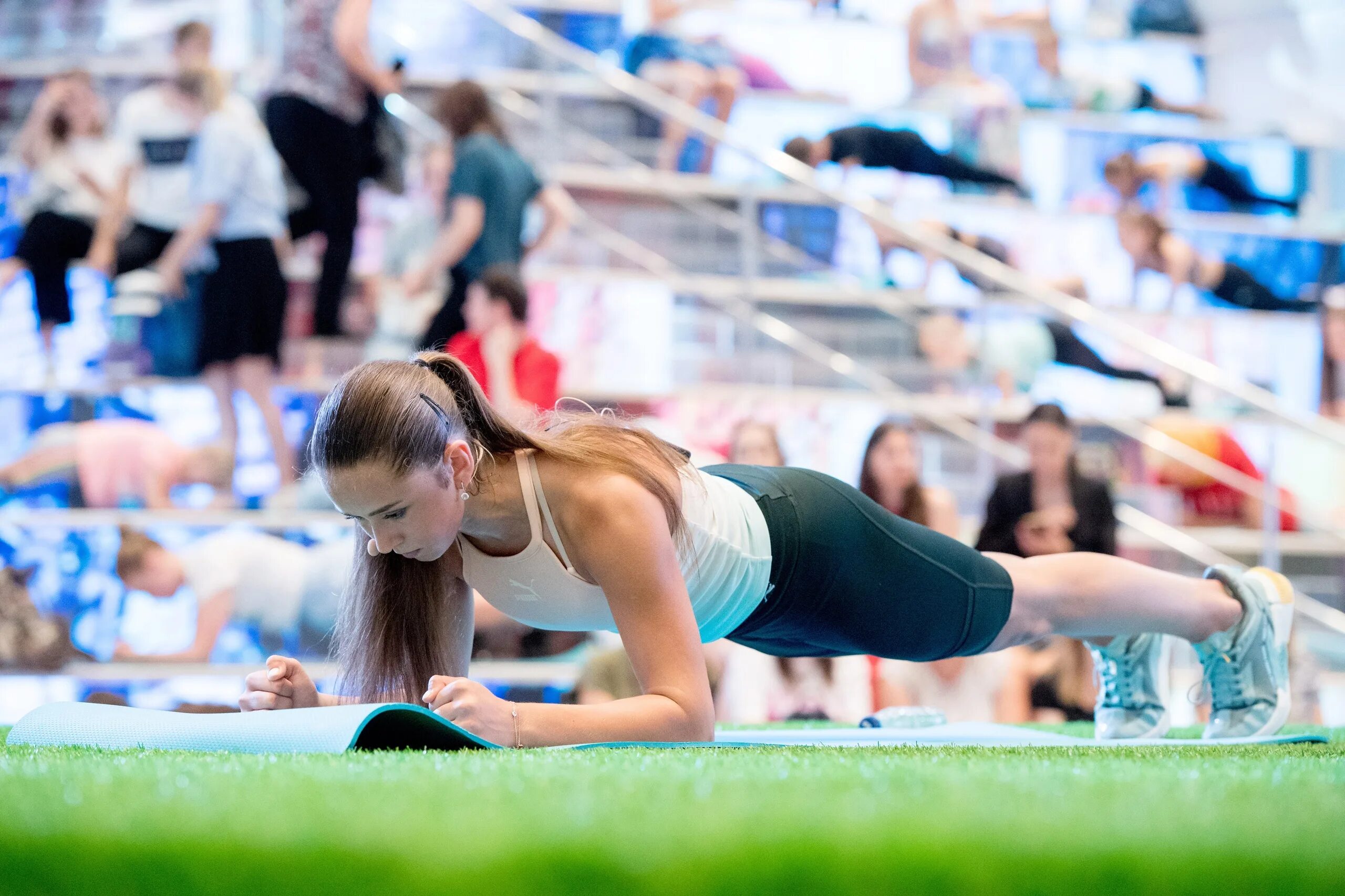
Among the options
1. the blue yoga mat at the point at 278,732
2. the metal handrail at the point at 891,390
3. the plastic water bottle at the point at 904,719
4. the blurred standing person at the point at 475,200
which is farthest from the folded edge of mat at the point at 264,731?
the metal handrail at the point at 891,390

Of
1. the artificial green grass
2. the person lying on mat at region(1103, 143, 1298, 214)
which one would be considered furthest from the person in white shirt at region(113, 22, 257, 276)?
the person lying on mat at region(1103, 143, 1298, 214)

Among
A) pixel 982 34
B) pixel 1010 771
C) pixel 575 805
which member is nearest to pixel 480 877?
pixel 575 805

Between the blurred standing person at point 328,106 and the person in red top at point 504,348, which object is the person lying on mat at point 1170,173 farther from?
the blurred standing person at point 328,106

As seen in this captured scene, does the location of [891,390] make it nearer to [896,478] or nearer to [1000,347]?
[1000,347]

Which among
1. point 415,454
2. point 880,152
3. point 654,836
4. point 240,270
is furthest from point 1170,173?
point 654,836

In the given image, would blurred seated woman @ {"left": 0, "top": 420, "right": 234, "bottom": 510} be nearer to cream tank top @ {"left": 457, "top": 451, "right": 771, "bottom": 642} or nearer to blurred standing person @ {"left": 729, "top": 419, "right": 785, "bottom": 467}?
blurred standing person @ {"left": 729, "top": 419, "right": 785, "bottom": 467}

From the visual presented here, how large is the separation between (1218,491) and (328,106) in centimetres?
318

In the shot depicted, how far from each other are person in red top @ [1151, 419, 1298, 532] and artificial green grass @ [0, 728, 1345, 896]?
366 centimetres

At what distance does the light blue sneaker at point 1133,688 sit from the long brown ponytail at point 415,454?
927 millimetres

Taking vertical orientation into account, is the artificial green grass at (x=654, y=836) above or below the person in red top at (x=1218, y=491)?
above

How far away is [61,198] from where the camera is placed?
4.54 meters

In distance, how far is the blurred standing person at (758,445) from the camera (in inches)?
151

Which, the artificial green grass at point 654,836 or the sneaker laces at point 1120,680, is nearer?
the artificial green grass at point 654,836

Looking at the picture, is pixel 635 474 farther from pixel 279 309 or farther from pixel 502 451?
pixel 279 309
